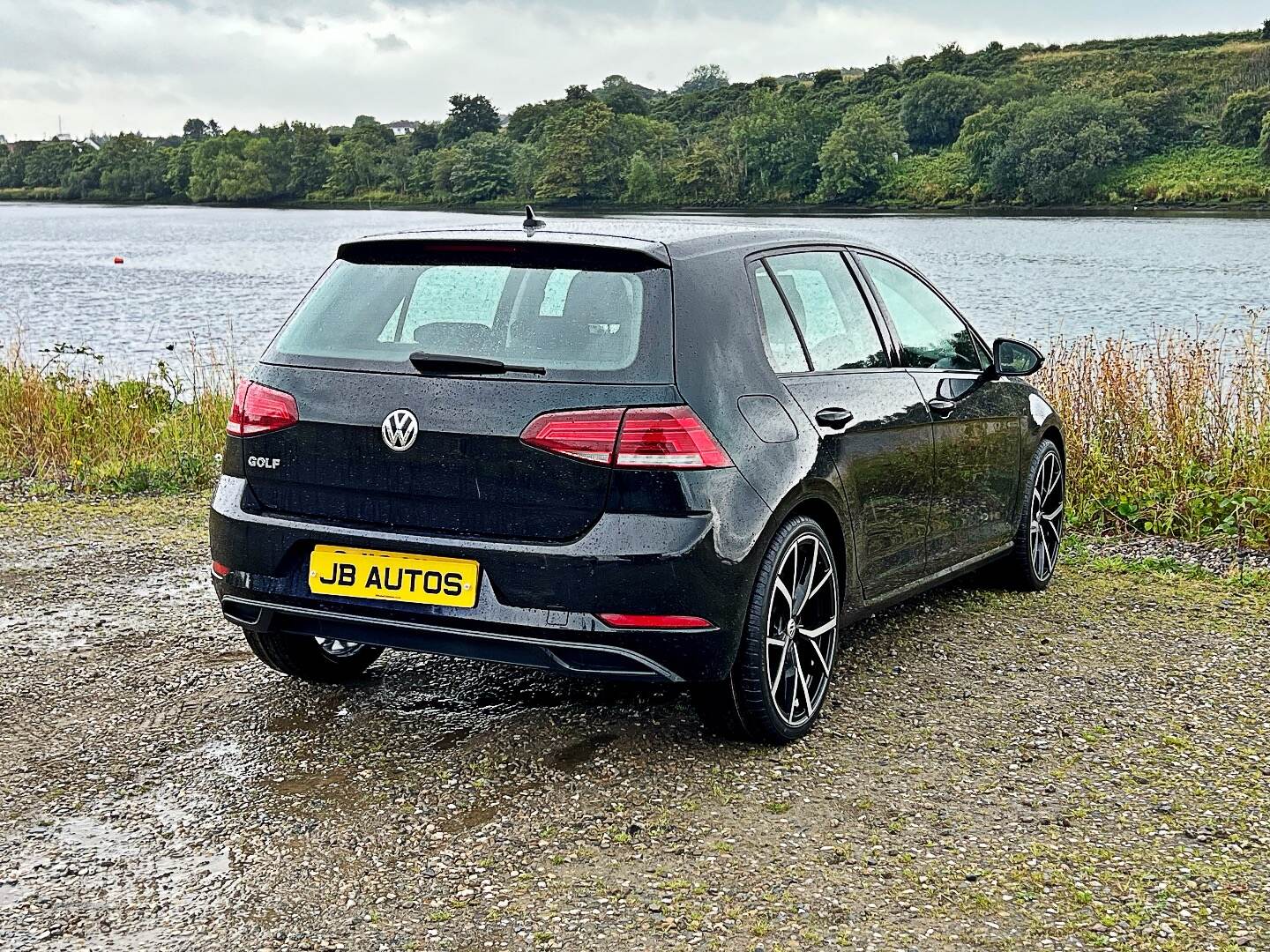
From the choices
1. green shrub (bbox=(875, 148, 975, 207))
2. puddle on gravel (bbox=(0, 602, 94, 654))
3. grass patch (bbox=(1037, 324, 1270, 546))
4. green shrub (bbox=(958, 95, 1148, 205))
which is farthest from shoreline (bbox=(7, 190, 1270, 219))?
puddle on gravel (bbox=(0, 602, 94, 654))

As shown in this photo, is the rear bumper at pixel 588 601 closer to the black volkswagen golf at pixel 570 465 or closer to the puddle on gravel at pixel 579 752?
the black volkswagen golf at pixel 570 465

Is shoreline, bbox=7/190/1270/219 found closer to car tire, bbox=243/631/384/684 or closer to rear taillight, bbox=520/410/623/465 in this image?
car tire, bbox=243/631/384/684

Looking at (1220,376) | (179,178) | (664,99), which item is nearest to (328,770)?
(1220,376)

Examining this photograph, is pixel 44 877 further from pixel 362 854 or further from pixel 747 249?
pixel 747 249

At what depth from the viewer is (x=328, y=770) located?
14.3 ft

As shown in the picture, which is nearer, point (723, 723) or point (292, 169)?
point (723, 723)

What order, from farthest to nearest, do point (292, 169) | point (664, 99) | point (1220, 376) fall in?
1. point (292, 169)
2. point (664, 99)
3. point (1220, 376)

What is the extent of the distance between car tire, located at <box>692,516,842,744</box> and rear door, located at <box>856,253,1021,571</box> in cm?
96

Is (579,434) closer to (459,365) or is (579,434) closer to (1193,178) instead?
(459,365)

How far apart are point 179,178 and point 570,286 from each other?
13228cm

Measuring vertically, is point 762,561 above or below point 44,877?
above

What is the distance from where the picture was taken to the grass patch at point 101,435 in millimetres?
9922

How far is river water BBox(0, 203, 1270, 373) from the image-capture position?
88.1 feet

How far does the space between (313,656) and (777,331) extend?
208 centimetres
